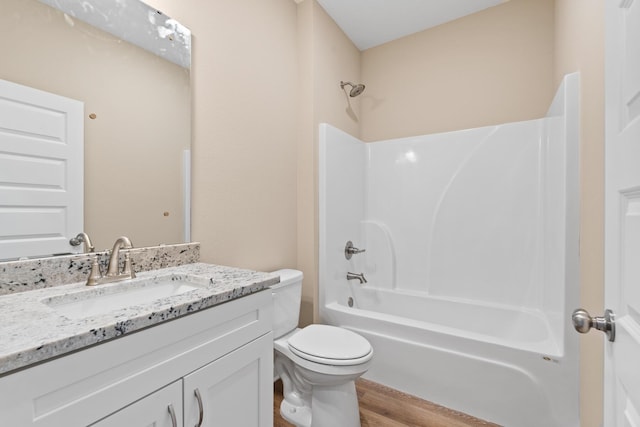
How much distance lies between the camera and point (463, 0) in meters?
2.13

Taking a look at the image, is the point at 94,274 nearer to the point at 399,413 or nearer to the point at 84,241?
the point at 84,241

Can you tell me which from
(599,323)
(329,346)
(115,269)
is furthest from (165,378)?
(599,323)

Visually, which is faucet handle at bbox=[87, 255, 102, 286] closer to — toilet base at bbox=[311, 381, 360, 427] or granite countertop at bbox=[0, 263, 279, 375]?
granite countertop at bbox=[0, 263, 279, 375]

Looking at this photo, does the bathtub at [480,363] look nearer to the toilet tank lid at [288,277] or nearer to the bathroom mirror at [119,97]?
the toilet tank lid at [288,277]

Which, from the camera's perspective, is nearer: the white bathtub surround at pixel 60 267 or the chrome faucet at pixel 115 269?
the white bathtub surround at pixel 60 267

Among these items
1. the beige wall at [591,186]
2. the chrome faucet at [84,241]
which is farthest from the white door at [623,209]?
the chrome faucet at [84,241]

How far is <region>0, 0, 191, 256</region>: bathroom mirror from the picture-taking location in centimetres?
97

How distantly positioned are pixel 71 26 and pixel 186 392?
1347 millimetres

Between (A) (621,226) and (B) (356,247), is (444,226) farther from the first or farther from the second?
(A) (621,226)

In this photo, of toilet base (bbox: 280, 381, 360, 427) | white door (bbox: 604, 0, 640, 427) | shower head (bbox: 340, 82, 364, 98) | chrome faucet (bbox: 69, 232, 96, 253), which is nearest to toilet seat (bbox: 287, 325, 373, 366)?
toilet base (bbox: 280, 381, 360, 427)

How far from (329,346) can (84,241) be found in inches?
47.1

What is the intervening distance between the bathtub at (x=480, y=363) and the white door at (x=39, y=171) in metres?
1.60

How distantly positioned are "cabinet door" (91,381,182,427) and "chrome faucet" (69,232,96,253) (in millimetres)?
664

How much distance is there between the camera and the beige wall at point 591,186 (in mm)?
1080
